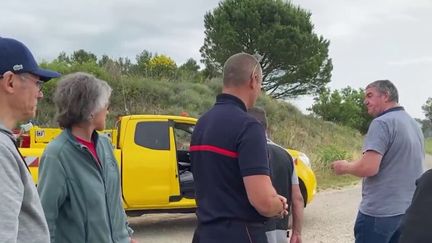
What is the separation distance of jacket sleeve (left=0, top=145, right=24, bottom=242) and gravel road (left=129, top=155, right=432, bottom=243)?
629cm

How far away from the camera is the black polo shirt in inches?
109

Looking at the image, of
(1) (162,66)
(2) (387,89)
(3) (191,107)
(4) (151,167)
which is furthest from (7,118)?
(1) (162,66)

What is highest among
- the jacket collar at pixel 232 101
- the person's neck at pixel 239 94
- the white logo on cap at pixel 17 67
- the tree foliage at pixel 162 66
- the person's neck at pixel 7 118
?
the tree foliage at pixel 162 66

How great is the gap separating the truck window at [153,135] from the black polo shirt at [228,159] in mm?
5288

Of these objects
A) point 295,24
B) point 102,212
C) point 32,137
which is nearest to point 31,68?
point 102,212

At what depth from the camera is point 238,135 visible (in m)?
2.83

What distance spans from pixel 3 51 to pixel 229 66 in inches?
54.7

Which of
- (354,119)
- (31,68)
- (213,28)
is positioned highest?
(213,28)

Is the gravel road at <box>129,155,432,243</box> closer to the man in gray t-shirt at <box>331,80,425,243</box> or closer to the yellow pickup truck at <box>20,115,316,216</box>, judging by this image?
the yellow pickup truck at <box>20,115,316,216</box>

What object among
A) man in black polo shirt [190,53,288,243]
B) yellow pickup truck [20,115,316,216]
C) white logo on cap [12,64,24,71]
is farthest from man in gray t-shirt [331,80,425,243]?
yellow pickup truck [20,115,316,216]

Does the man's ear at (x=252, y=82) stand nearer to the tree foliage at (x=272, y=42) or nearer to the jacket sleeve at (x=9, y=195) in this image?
the jacket sleeve at (x=9, y=195)

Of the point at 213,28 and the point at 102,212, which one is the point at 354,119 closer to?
the point at 213,28

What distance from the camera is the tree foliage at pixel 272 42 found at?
34.9 metres

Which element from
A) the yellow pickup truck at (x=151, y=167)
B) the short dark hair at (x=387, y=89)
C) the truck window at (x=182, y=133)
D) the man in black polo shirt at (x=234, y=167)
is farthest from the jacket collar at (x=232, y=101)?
the truck window at (x=182, y=133)
